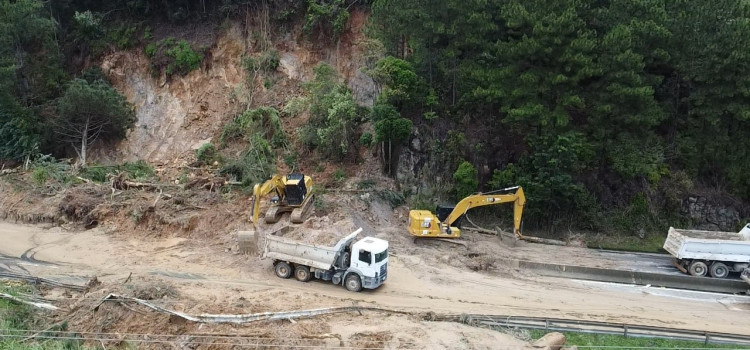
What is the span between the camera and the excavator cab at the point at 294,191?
78.7ft

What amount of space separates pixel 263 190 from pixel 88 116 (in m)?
16.8

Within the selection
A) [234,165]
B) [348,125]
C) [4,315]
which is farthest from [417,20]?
[4,315]

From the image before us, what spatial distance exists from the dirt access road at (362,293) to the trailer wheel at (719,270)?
1.96 metres

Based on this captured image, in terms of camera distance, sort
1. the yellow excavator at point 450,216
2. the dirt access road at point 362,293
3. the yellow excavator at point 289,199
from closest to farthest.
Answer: the dirt access road at point 362,293 → the yellow excavator at point 450,216 → the yellow excavator at point 289,199

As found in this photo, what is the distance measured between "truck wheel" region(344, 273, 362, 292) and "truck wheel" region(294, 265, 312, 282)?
4.55ft

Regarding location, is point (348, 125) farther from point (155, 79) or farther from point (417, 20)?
point (155, 79)

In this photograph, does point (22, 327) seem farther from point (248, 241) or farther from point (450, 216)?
point (450, 216)

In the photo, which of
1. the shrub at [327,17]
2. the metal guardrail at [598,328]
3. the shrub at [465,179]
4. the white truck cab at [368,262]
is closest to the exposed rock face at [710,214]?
the shrub at [465,179]

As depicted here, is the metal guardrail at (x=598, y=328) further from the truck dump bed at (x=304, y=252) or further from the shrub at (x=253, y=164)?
the shrub at (x=253, y=164)

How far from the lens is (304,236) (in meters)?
22.1

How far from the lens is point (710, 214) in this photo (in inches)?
1081

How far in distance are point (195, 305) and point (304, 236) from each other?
20.4 feet

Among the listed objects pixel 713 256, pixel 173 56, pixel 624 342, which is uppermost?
pixel 173 56

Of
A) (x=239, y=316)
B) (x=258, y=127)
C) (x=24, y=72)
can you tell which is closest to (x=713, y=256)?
(x=239, y=316)
